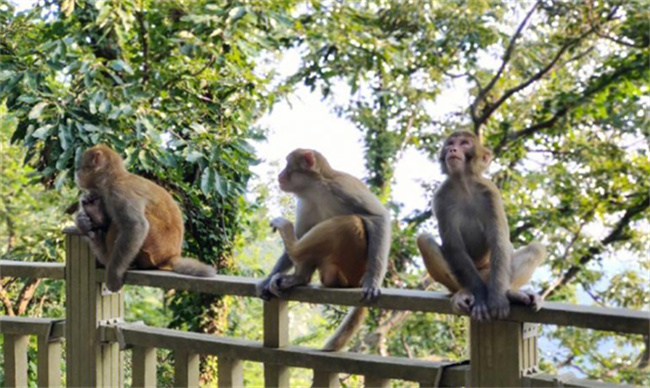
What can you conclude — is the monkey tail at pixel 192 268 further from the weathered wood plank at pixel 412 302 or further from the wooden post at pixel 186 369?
the wooden post at pixel 186 369

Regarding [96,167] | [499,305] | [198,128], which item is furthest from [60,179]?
[499,305]

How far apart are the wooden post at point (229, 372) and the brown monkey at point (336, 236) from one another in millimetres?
312

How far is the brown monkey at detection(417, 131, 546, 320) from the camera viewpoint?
276 cm

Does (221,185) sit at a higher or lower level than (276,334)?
higher

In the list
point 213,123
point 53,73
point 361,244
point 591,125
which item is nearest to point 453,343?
point 591,125

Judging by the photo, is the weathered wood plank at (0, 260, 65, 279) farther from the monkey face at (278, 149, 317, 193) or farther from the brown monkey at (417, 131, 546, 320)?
the brown monkey at (417, 131, 546, 320)

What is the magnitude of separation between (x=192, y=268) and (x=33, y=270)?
63 centimetres

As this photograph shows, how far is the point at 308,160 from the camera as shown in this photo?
351 centimetres

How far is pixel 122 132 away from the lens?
5184 millimetres

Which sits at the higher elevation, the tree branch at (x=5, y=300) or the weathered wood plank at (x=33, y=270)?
the weathered wood plank at (x=33, y=270)

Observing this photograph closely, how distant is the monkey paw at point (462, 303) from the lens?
240 centimetres

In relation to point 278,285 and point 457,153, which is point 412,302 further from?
point 457,153

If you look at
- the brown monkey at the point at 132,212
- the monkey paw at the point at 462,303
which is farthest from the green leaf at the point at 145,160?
the monkey paw at the point at 462,303

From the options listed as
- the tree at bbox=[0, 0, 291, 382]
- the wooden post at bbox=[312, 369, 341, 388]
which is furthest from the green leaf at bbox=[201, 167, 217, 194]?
the wooden post at bbox=[312, 369, 341, 388]
